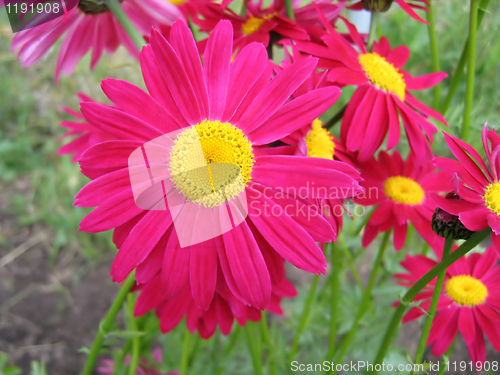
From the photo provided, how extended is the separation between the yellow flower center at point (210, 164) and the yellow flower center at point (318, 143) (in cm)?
7

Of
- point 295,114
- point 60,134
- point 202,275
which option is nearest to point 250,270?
point 202,275

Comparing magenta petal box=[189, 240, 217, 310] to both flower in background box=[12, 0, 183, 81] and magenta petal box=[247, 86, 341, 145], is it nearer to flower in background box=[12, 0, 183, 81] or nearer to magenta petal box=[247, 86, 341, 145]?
magenta petal box=[247, 86, 341, 145]

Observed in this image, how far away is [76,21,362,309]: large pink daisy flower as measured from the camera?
0.36 m

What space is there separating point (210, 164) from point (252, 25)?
0.22 metres

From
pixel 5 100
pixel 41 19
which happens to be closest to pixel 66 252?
pixel 5 100

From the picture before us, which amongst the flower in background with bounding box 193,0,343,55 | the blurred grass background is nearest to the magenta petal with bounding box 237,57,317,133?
the flower in background with bounding box 193,0,343,55

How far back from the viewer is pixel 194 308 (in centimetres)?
50

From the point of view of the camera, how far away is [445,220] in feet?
1.31

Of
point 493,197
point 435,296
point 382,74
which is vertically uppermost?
point 382,74

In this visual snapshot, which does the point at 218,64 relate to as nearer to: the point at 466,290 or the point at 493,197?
the point at 493,197

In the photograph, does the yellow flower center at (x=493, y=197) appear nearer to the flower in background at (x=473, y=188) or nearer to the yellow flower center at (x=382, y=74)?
the flower in background at (x=473, y=188)

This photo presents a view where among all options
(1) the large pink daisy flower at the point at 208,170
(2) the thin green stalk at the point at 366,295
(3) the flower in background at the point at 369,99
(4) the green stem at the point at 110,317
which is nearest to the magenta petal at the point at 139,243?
(1) the large pink daisy flower at the point at 208,170

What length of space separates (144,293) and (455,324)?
1.33 feet

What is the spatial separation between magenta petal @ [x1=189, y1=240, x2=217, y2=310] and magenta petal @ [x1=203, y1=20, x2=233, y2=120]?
0.47ft
